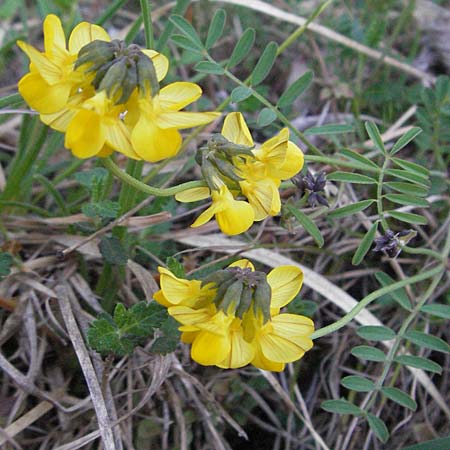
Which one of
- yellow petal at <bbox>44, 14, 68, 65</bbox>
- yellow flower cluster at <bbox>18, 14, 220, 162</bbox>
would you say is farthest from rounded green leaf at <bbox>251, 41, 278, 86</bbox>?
yellow petal at <bbox>44, 14, 68, 65</bbox>

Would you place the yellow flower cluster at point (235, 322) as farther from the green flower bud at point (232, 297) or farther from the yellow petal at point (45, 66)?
the yellow petal at point (45, 66)

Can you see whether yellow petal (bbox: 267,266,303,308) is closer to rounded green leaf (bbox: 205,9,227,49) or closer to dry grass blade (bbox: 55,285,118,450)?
dry grass blade (bbox: 55,285,118,450)

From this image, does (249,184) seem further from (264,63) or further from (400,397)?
(400,397)

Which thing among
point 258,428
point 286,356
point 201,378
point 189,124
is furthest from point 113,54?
point 258,428

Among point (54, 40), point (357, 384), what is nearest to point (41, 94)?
point (54, 40)

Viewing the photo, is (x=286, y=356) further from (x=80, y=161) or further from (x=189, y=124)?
(x=80, y=161)

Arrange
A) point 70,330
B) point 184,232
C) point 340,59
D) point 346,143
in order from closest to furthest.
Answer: point 70,330 → point 184,232 → point 346,143 → point 340,59
